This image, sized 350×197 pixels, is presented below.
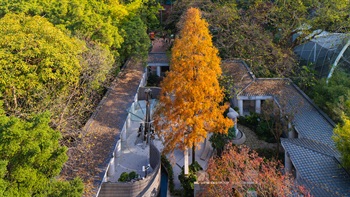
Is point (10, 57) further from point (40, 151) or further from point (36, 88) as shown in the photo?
point (40, 151)

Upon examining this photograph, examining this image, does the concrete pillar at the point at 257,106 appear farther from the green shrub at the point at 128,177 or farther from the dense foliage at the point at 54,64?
the green shrub at the point at 128,177

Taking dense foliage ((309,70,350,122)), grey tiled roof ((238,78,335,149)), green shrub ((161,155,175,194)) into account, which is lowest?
green shrub ((161,155,175,194))

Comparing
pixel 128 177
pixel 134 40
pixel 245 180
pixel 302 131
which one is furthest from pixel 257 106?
pixel 128 177

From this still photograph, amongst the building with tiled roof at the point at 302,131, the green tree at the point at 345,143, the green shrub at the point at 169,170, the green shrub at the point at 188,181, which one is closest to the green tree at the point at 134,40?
the building with tiled roof at the point at 302,131

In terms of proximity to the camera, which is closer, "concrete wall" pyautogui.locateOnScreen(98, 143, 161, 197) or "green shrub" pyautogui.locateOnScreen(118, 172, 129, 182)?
"concrete wall" pyautogui.locateOnScreen(98, 143, 161, 197)

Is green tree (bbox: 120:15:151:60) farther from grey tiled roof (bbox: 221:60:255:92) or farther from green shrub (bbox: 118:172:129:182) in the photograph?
green shrub (bbox: 118:172:129:182)

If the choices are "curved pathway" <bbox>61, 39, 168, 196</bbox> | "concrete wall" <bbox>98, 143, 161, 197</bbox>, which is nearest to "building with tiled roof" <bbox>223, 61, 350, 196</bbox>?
"concrete wall" <bbox>98, 143, 161, 197</bbox>
